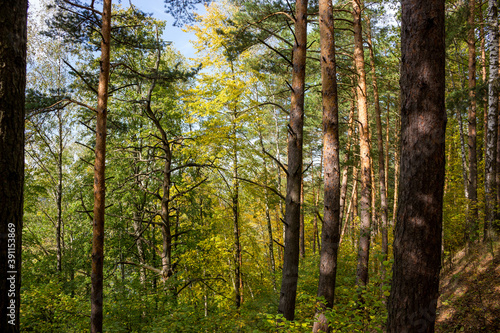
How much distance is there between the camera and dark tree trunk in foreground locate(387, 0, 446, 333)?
8.29 ft

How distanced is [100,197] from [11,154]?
10.8 feet

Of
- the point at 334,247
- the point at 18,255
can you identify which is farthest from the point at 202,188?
the point at 18,255

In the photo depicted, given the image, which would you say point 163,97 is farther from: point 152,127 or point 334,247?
point 334,247

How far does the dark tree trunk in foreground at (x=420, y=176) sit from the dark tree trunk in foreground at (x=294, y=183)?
2510 mm

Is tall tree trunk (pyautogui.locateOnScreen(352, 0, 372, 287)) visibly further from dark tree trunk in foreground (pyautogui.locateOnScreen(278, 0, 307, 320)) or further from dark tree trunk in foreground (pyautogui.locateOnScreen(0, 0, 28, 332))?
dark tree trunk in foreground (pyautogui.locateOnScreen(0, 0, 28, 332))

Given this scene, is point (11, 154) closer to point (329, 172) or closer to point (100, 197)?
point (100, 197)

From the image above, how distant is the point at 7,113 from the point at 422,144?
358cm

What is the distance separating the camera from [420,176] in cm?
258

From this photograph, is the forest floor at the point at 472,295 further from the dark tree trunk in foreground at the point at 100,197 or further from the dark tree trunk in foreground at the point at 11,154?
the dark tree trunk in foreground at the point at 100,197

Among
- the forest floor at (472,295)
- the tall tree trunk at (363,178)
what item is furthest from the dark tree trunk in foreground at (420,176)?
the tall tree trunk at (363,178)

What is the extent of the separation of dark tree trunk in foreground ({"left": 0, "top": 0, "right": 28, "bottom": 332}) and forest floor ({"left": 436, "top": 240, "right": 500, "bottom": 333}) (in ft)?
14.9

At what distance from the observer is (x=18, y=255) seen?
2.27m

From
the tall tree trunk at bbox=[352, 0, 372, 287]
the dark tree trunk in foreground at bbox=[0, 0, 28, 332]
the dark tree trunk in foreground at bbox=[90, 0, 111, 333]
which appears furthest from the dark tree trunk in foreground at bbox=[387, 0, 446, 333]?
the tall tree trunk at bbox=[352, 0, 372, 287]

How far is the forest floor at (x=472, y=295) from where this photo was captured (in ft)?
16.7
